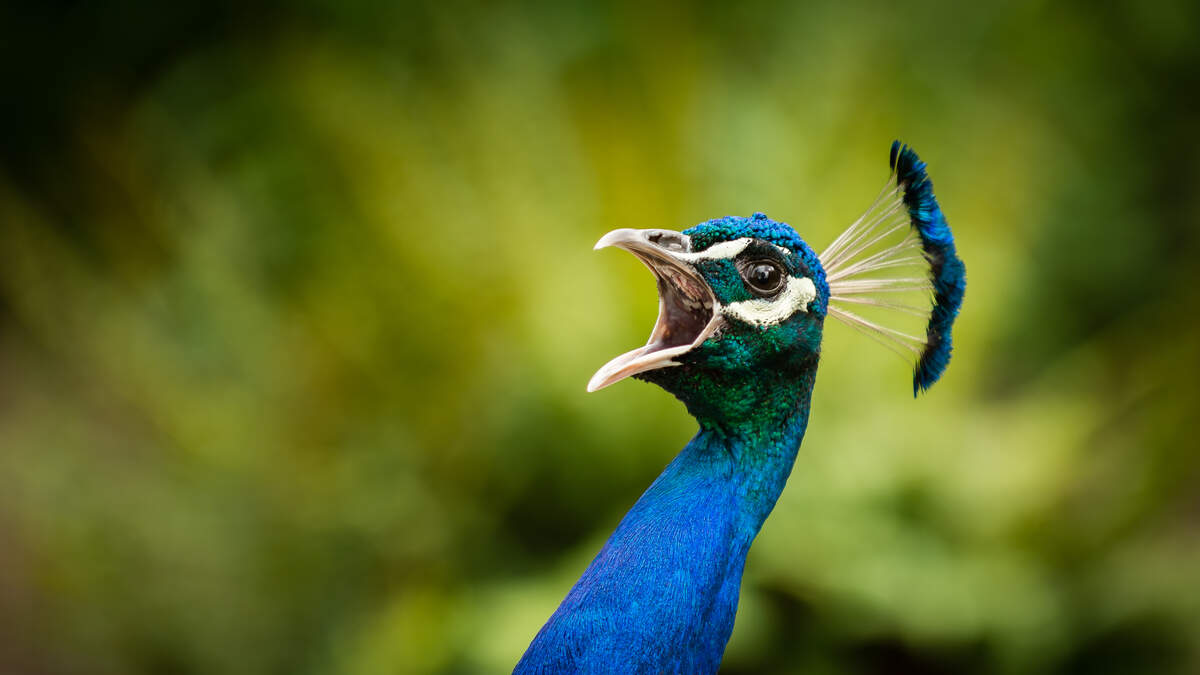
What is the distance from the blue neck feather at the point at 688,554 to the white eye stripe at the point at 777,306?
0.18 ft

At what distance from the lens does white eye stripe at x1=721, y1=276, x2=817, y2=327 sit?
32.2 inches

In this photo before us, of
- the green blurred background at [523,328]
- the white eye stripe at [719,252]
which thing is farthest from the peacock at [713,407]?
the green blurred background at [523,328]

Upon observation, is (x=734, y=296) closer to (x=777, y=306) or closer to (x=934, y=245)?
(x=777, y=306)

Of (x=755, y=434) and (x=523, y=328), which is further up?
(x=523, y=328)

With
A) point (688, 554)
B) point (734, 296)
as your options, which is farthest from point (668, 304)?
point (688, 554)

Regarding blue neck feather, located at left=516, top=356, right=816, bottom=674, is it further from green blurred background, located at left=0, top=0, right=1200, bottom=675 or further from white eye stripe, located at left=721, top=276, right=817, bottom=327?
green blurred background, located at left=0, top=0, right=1200, bottom=675

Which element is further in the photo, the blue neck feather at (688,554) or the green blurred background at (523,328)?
the green blurred background at (523,328)

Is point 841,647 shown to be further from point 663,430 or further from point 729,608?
point 729,608

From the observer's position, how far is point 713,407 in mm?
849

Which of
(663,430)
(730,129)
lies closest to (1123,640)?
(663,430)

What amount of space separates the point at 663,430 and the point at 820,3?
178 centimetres

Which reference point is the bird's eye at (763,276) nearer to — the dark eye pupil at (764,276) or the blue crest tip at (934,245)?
the dark eye pupil at (764,276)

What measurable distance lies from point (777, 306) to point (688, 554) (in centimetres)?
22

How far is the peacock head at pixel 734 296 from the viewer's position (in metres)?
0.82
